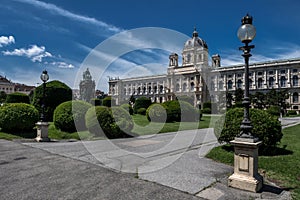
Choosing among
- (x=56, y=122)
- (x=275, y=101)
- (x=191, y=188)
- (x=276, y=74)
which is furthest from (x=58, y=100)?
(x=276, y=74)

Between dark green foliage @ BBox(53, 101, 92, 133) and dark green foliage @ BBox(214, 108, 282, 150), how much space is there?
7.32 meters

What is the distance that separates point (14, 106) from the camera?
11.5m

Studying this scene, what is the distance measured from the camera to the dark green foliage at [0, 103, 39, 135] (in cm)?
1132

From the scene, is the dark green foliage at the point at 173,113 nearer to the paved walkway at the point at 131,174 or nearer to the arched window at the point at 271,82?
the paved walkway at the point at 131,174

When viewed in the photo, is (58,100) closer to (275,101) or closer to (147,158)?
(147,158)

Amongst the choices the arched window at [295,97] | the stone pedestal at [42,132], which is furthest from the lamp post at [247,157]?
the arched window at [295,97]

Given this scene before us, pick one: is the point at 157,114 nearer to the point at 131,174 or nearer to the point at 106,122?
the point at 106,122

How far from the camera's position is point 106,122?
10.6 m

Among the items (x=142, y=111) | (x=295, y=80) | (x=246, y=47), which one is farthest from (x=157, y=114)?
(x=295, y=80)

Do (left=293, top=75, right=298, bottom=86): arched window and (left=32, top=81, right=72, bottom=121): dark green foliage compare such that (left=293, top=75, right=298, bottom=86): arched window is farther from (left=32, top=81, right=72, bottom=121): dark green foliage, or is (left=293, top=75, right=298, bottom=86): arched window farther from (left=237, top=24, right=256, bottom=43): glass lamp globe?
(left=237, top=24, right=256, bottom=43): glass lamp globe

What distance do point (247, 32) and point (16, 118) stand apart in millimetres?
11430

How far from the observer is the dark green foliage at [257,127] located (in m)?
6.53

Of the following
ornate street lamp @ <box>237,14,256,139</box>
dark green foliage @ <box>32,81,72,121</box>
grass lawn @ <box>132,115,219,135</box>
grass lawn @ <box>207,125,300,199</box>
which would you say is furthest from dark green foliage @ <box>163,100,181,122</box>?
ornate street lamp @ <box>237,14,256,139</box>

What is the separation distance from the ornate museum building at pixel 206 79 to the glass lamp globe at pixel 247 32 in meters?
57.7
